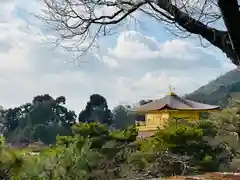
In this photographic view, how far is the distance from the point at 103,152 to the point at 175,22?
5.96 m

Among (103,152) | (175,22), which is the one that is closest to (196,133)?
(103,152)

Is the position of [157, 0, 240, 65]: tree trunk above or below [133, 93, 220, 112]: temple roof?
below

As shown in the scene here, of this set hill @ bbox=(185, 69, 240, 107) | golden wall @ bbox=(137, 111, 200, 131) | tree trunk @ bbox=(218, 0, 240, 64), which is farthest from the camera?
hill @ bbox=(185, 69, 240, 107)

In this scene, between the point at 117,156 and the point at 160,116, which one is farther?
the point at 160,116

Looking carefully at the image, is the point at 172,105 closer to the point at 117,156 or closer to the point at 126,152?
the point at 126,152

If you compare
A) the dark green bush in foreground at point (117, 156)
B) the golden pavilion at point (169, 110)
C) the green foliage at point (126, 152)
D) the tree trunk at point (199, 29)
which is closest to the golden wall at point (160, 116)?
the golden pavilion at point (169, 110)

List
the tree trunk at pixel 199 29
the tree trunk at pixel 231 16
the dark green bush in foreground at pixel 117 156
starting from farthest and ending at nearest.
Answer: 1. the dark green bush in foreground at pixel 117 156
2. the tree trunk at pixel 199 29
3. the tree trunk at pixel 231 16

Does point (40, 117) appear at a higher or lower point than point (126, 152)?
higher

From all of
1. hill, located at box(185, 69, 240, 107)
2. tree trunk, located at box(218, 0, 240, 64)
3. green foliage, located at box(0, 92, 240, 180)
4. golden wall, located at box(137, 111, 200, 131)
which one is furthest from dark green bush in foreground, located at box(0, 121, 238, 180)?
hill, located at box(185, 69, 240, 107)

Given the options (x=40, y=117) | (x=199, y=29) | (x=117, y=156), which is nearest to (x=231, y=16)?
(x=199, y=29)

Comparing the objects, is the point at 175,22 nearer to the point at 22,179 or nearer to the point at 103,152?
the point at 22,179

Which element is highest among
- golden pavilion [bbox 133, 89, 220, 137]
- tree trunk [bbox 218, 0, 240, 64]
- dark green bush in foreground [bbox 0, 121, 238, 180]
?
golden pavilion [bbox 133, 89, 220, 137]

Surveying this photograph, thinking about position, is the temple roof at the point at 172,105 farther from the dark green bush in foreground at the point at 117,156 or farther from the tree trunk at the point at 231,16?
the tree trunk at the point at 231,16

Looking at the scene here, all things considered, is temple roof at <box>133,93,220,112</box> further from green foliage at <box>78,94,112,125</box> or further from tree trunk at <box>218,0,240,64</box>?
tree trunk at <box>218,0,240,64</box>
